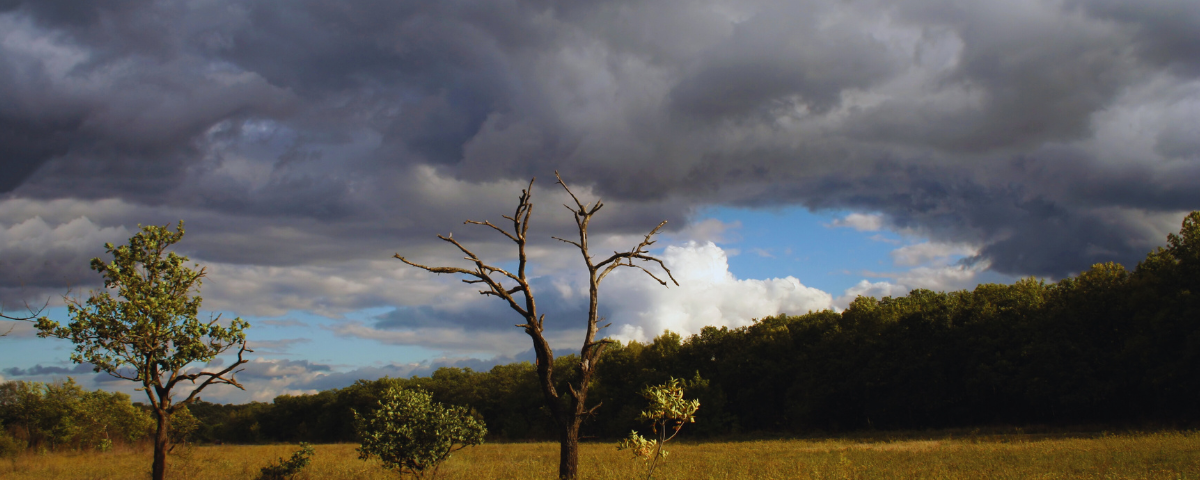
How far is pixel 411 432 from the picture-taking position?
60.1ft

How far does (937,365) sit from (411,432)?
4623 centimetres

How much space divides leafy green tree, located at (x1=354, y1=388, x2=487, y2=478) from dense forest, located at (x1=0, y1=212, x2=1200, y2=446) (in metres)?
12.2

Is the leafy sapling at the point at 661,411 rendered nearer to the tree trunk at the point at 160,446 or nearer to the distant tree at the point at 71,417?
the tree trunk at the point at 160,446

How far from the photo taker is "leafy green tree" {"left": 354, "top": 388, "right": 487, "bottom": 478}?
18.3 m

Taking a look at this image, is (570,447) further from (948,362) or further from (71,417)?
(948,362)

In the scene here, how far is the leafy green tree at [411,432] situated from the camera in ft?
60.1

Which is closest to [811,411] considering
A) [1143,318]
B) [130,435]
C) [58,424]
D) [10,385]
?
[1143,318]

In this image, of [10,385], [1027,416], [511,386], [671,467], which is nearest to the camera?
[671,467]

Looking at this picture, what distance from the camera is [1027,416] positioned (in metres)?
48.7

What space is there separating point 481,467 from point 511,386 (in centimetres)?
5539

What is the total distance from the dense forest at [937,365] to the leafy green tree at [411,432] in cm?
1222

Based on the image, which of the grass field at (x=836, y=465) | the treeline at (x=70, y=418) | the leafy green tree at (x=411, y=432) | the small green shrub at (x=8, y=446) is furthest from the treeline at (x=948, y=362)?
the leafy green tree at (x=411, y=432)

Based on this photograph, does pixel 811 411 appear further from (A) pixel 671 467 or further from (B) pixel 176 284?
(B) pixel 176 284

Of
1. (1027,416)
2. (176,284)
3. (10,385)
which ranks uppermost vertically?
(176,284)
